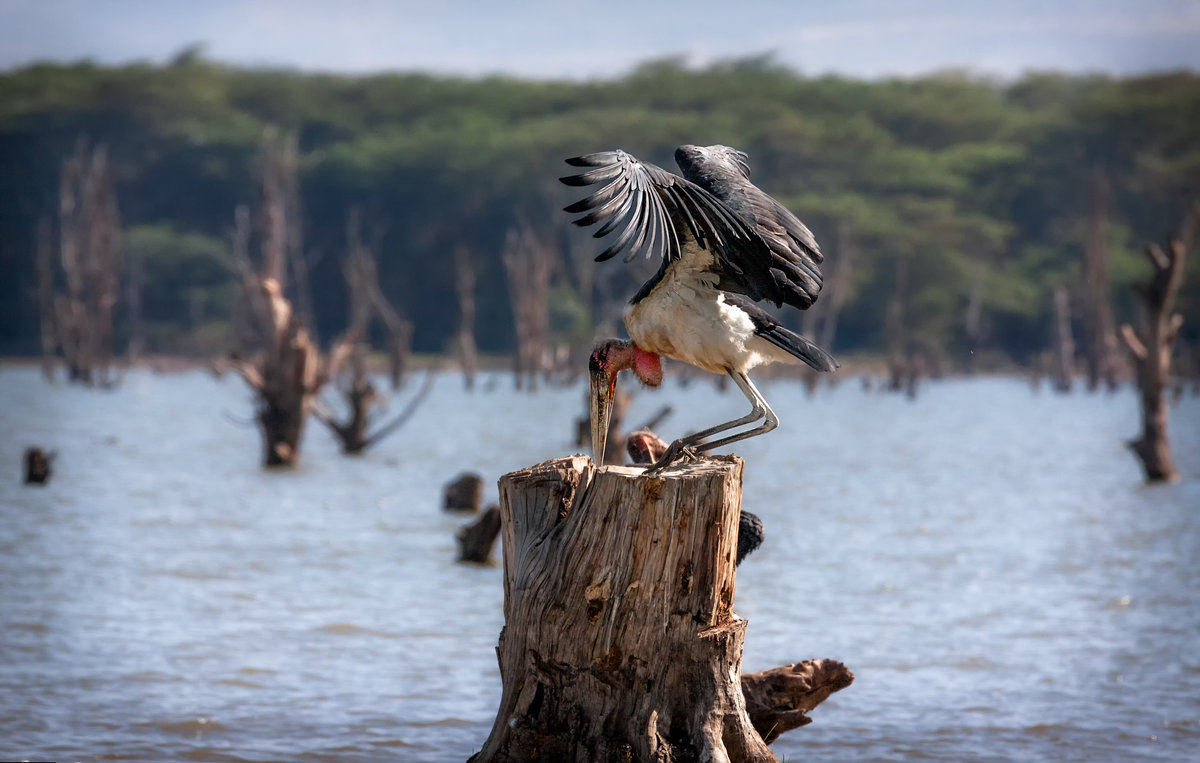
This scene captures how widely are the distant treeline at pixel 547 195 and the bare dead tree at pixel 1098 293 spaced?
8.62 metres

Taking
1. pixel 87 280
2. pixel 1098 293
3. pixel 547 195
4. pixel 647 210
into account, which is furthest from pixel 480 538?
pixel 547 195

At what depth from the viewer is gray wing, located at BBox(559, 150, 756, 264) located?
4.95 metres

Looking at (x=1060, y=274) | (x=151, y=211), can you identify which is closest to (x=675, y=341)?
(x=1060, y=274)

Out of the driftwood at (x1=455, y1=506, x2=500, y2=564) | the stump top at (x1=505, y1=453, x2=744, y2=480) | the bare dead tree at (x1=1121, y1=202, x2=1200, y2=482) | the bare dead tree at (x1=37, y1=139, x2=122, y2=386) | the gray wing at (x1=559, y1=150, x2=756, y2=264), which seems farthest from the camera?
the bare dead tree at (x1=37, y1=139, x2=122, y2=386)

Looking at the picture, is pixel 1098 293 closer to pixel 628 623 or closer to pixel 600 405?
pixel 600 405

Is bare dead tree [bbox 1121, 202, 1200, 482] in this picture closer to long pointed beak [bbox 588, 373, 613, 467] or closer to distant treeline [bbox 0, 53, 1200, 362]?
long pointed beak [bbox 588, 373, 613, 467]

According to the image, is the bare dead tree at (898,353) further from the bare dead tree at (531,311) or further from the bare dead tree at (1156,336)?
the bare dead tree at (1156,336)

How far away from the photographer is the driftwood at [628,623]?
17.7 feet

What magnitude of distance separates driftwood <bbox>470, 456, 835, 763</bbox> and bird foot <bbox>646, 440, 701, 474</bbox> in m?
0.07

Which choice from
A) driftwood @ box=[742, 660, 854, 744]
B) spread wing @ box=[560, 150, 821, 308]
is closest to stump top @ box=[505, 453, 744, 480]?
spread wing @ box=[560, 150, 821, 308]

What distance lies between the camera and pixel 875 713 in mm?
8406

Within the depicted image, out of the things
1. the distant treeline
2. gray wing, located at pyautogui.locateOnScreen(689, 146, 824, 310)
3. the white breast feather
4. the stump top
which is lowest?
the stump top

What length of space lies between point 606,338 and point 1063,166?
225 feet

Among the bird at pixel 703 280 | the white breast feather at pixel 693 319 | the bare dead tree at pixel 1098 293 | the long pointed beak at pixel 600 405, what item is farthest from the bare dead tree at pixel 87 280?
the white breast feather at pixel 693 319
